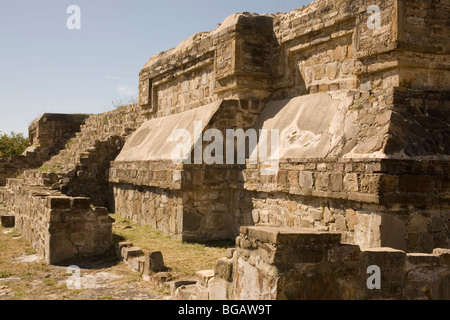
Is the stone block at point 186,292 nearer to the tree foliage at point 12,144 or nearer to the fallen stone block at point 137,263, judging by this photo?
the fallen stone block at point 137,263

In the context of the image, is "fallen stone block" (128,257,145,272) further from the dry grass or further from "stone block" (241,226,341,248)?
"stone block" (241,226,341,248)

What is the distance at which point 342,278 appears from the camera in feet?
11.7

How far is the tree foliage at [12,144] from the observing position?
25.8 meters

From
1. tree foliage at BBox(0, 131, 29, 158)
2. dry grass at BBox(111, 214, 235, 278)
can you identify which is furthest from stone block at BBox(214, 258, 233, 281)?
tree foliage at BBox(0, 131, 29, 158)

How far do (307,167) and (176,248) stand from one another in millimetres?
2843

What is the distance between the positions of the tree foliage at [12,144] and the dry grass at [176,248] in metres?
18.3

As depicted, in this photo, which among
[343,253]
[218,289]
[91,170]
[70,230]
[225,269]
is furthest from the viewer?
[91,170]

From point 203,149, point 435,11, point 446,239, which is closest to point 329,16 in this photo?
point 435,11

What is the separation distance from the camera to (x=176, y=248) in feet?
26.1

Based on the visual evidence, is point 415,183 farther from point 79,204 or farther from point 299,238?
point 79,204

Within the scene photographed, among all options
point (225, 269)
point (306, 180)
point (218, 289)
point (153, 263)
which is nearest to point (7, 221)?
point (153, 263)

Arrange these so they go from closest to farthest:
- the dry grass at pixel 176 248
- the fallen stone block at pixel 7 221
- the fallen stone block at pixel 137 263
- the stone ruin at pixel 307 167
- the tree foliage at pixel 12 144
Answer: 1. the stone ruin at pixel 307 167
2. the fallen stone block at pixel 137 263
3. the dry grass at pixel 176 248
4. the fallen stone block at pixel 7 221
5. the tree foliage at pixel 12 144

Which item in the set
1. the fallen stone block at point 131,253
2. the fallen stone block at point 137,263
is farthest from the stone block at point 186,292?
the fallen stone block at point 131,253
